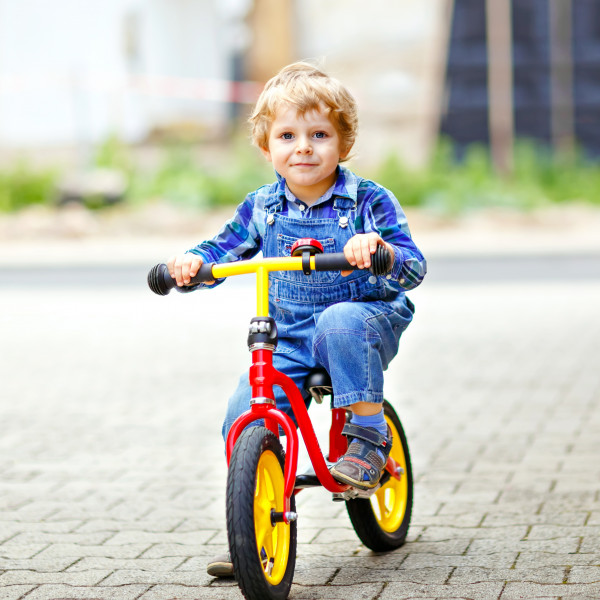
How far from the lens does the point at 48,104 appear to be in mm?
19703

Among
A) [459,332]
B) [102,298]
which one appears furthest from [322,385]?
[102,298]

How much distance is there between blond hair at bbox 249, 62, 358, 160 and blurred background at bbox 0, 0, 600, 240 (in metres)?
15.1

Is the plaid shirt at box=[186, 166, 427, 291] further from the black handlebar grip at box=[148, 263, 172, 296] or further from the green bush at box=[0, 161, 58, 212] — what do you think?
the green bush at box=[0, 161, 58, 212]

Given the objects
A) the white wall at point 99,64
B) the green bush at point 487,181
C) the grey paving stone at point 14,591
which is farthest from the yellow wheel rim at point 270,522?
the white wall at point 99,64

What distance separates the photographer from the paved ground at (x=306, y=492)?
367 centimetres

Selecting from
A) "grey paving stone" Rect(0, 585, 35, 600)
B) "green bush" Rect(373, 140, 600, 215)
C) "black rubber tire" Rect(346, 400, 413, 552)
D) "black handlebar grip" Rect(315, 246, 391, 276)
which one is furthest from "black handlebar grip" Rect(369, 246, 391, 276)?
"green bush" Rect(373, 140, 600, 215)

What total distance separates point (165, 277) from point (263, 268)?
32 centimetres

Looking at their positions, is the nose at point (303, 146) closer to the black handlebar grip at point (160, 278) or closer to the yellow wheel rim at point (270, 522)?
the black handlebar grip at point (160, 278)

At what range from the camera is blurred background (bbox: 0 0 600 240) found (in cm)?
1916

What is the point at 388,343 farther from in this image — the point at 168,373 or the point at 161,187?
the point at 161,187

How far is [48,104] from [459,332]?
40.4 feet

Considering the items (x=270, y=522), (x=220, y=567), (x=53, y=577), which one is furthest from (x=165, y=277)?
(x=53, y=577)

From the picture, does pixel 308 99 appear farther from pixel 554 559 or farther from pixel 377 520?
pixel 554 559

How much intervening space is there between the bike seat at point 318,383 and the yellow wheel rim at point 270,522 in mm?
304
